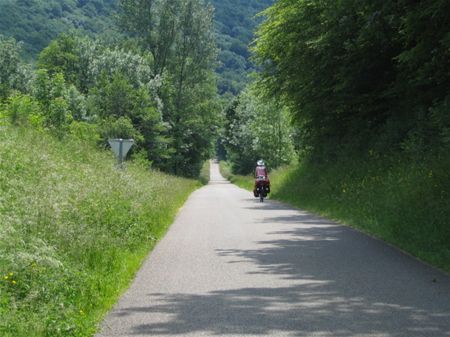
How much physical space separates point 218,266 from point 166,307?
321 cm

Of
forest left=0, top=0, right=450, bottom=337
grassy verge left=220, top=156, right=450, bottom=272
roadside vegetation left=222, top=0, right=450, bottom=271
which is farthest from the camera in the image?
roadside vegetation left=222, top=0, right=450, bottom=271

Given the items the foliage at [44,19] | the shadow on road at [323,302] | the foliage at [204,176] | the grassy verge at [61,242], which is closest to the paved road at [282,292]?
the shadow on road at [323,302]

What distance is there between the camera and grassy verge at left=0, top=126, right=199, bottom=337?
6707 millimetres

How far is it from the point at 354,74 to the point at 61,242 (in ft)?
57.4

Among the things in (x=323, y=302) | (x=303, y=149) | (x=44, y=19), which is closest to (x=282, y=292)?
(x=323, y=302)

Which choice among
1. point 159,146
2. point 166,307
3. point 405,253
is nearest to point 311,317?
point 166,307

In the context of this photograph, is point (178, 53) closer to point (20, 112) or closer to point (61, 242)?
point (20, 112)

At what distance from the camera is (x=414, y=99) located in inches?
897

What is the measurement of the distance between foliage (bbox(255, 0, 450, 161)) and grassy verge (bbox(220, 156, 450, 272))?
3.69 feet

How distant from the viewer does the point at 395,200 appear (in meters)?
16.3

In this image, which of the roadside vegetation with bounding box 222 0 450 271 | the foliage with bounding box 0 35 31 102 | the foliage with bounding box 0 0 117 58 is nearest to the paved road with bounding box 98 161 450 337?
the roadside vegetation with bounding box 222 0 450 271

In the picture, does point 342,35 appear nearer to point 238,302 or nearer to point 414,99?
point 414,99

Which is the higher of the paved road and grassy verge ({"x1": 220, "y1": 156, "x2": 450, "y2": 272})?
grassy verge ({"x1": 220, "y1": 156, "x2": 450, "y2": 272})

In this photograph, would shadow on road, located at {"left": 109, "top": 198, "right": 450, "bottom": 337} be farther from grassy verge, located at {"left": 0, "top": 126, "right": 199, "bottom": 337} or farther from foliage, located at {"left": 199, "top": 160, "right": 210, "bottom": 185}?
foliage, located at {"left": 199, "top": 160, "right": 210, "bottom": 185}
